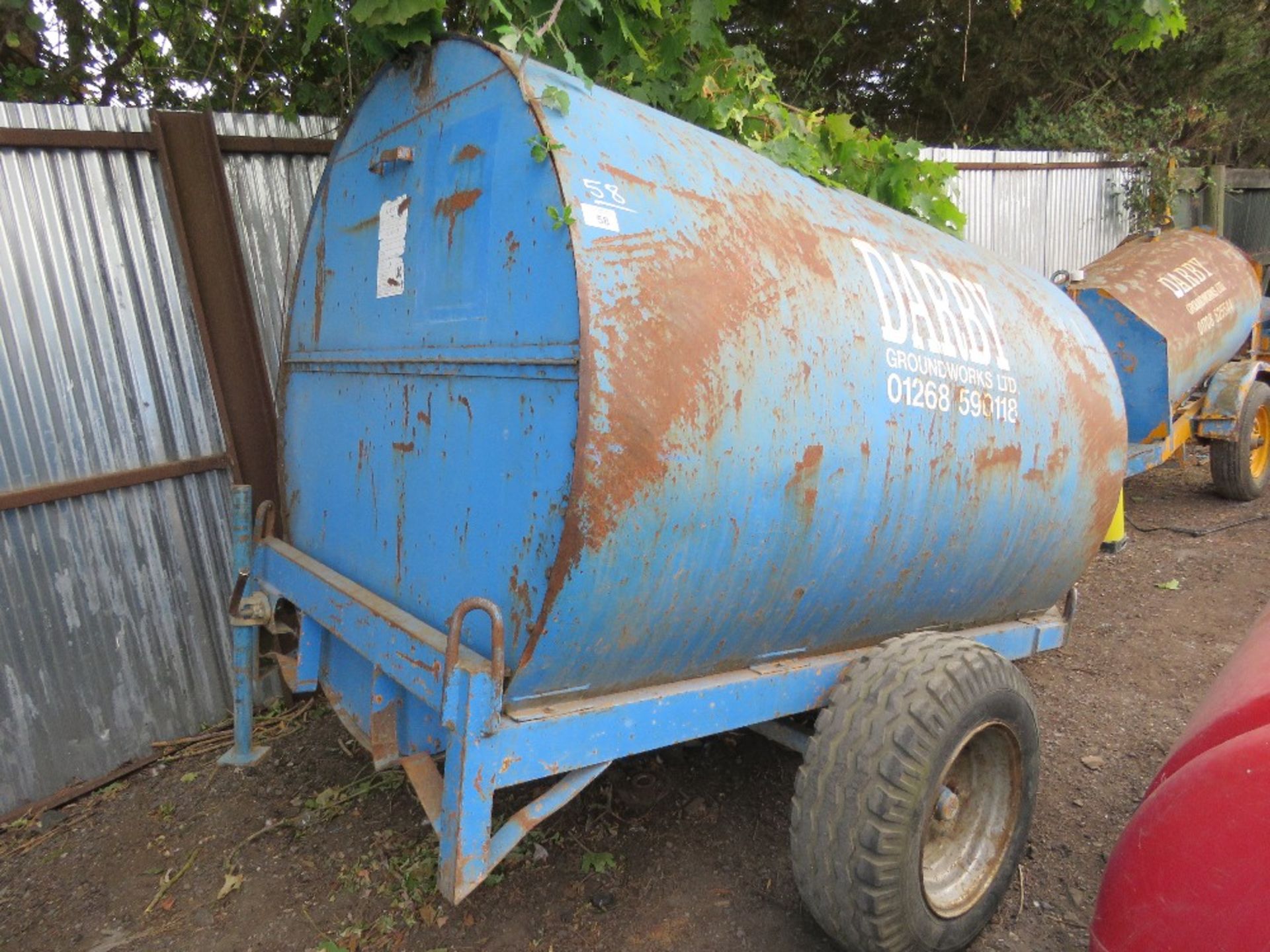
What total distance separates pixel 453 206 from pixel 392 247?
417mm

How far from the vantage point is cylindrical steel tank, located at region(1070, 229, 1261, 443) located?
6.14 metres

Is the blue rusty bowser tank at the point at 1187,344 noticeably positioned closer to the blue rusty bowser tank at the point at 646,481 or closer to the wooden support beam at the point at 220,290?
the blue rusty bowser tank at the point at 646,481

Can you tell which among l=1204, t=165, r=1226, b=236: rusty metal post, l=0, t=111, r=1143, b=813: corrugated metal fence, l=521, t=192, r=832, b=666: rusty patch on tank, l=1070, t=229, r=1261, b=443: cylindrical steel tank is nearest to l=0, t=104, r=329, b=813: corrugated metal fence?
l=0, t=111, r=1143, b=813: corrugated metal fence

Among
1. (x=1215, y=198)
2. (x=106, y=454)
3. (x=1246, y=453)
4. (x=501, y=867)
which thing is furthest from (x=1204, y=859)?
(x=1215, y=198)

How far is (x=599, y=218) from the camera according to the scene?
2.12 m

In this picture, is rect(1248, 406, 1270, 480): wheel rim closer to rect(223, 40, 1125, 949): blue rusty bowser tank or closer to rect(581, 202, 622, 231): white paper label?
rect(223, 40, 1125, 949): blue rusty bowser tank

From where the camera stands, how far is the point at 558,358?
205 centimetres

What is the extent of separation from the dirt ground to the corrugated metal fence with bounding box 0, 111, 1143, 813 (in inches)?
15.8

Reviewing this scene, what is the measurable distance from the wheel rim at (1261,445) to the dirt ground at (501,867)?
15.8ft

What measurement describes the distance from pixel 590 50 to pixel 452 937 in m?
3.22

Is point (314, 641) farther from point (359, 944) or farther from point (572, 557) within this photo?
point (572, 557)

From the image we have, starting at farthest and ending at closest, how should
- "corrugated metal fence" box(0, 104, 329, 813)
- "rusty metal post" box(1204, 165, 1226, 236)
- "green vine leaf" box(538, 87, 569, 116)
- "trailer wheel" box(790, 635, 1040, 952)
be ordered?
"rusty metal post" box(1204, 165, 1226, 236), "corrugated metal fence" box(0, 104, 329, 813), "trailer wheel" box(790, 635, 1040, 952), "green vine leaf" box(538, 87, 569, 116)

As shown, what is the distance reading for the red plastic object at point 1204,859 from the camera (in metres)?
1.54


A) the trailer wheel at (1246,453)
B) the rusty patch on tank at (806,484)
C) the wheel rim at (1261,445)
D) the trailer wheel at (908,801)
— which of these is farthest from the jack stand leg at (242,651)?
the wheel rim at (1261,445)
